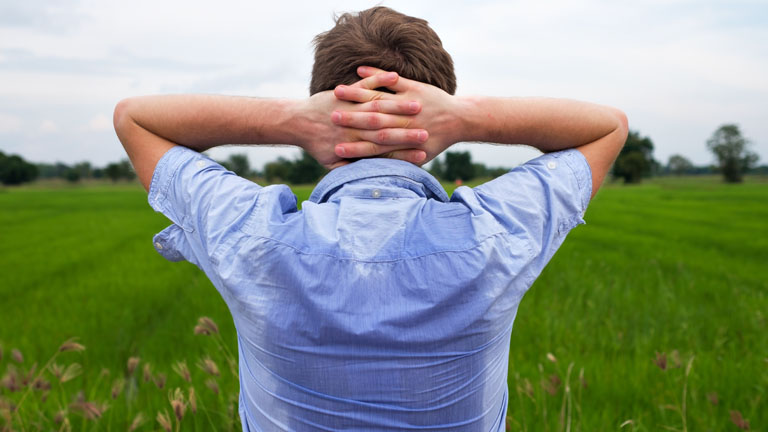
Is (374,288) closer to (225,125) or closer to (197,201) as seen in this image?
(197,201)

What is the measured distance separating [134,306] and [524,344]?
4.17 metres

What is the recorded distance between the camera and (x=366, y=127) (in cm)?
123

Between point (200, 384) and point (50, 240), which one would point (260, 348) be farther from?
point (50, 240)

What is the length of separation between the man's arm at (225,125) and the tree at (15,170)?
9193 cm

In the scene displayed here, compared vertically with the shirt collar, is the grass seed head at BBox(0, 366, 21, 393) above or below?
below

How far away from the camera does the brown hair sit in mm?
1305

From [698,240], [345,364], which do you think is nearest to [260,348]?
[345,364]

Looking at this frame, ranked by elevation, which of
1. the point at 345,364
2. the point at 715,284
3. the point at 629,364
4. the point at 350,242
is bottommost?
the point at 715,284

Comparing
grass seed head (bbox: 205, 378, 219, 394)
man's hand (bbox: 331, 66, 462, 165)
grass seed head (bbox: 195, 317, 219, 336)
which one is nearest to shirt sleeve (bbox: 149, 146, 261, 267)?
man's hand (bbox: 331, 66, 462, 165)

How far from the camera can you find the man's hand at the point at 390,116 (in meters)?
1.22

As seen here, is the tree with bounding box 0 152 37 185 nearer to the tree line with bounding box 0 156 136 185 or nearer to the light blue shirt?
the tree line with bounding box 0 156 136 185

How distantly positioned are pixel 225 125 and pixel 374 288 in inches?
27.8

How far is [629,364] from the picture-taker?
10.8 ft

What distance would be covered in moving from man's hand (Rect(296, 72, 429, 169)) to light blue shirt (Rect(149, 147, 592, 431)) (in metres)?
0.09
